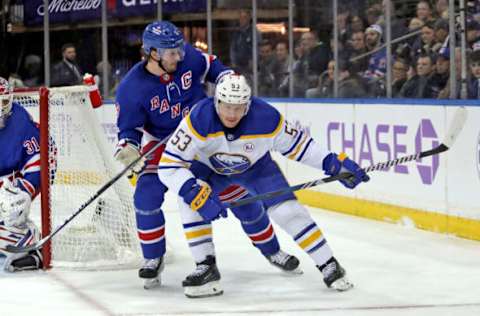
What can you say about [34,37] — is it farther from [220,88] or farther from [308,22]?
[220,88]

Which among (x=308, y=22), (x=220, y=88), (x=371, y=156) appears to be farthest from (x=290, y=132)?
(x=308, y=22)

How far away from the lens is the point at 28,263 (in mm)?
5469

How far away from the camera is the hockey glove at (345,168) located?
15.3ft

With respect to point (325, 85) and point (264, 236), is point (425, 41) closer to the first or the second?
point (325, 85)

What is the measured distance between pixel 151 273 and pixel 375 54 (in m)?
3.04

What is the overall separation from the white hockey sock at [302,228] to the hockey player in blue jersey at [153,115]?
0.38 meters

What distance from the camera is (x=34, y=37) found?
36.1 ft

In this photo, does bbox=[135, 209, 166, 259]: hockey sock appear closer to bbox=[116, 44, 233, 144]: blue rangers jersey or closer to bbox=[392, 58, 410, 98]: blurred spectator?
bbox=[116, 44, 233, 144]: blue rangers jersey

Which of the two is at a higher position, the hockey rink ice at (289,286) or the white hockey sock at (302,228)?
the white hockey sock at (302,228)

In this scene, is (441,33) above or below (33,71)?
above

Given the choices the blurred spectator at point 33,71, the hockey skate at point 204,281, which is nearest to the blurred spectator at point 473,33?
the hockey skate at point 204,281

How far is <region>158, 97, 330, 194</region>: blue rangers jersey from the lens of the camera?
4.63 m

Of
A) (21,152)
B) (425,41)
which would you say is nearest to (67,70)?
(425,41)

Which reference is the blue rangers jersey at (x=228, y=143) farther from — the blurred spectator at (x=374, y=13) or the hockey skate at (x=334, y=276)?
the blurred spectator at (x=374, y=13)
